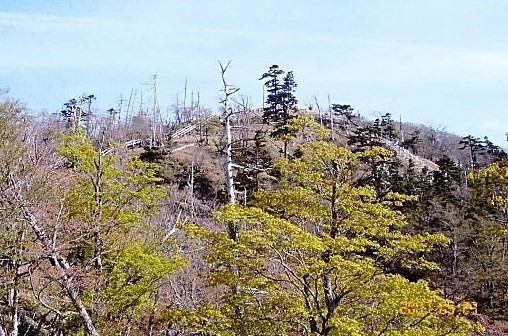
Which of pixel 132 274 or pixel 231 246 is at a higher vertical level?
pixel 231 246

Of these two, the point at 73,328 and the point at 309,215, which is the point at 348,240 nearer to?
the point at 309,215

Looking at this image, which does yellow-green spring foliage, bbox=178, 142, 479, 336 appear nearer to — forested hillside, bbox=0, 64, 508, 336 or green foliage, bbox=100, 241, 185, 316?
forested hillside, bbox=0, 64, 508, 336

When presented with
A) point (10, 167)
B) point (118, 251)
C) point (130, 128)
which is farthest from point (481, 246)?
point (130, 128)

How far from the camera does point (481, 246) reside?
30.5m

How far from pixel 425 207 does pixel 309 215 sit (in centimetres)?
2701

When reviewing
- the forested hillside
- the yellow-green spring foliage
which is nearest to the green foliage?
the forested hillside

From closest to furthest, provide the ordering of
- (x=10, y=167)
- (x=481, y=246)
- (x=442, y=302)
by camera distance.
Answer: (x=442, y=302), (x=10, y=167), (x=481, y=246)

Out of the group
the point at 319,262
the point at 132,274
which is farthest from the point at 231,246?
the point at 132,274

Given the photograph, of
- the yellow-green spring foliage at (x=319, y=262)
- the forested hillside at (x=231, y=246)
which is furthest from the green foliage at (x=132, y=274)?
the yellow-green spring foliage at (x=319, y=262)
